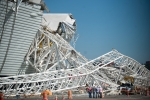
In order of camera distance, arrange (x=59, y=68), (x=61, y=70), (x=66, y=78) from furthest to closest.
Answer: (x=59, y=68), (x=61, y=70), (x=66, y=78)

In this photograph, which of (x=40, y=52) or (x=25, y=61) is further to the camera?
(x=40, y=52)

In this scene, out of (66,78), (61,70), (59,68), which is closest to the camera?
(66,78)

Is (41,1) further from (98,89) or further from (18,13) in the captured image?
(98,89)

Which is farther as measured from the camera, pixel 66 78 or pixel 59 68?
pixel 59 68

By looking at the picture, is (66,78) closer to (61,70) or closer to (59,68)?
(61,70)

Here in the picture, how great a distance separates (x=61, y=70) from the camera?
29234mm

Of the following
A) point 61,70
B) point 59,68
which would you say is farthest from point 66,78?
point 59,68

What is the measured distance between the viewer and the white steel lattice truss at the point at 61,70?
86.4 feet

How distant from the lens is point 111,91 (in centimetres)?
3325

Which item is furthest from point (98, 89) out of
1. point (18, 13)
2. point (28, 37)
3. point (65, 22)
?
point (65, 22)

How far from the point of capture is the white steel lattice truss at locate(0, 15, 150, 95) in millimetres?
26328

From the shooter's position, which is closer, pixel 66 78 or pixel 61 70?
pixel 66 78

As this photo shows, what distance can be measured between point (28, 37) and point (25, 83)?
9.77 m

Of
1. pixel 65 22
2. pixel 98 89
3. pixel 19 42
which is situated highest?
pixel 65 22
